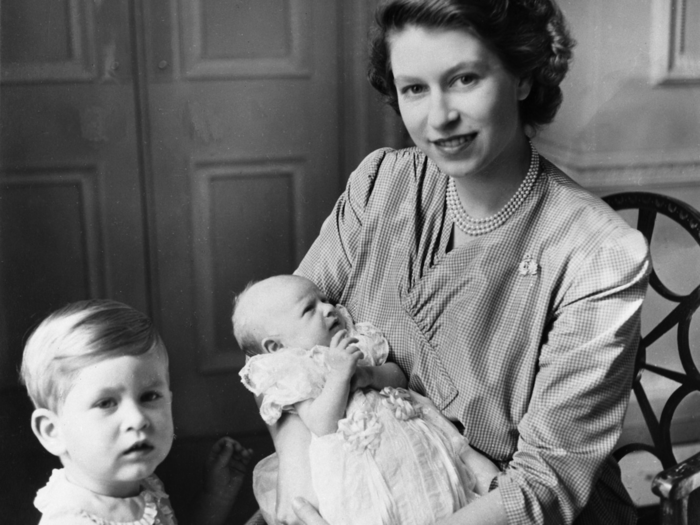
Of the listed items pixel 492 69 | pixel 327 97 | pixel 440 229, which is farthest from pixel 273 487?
pixel 327 97

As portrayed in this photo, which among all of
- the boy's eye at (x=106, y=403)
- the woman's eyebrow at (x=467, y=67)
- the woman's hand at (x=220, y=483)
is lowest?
the woman's hand at (x=220, y=483)

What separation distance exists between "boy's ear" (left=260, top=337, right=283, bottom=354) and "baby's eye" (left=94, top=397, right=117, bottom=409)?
0.37m

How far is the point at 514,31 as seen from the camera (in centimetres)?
150

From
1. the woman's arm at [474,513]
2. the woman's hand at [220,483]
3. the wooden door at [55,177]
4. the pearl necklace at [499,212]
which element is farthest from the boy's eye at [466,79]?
the wooden door at [55,177]

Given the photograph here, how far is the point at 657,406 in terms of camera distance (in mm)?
2920

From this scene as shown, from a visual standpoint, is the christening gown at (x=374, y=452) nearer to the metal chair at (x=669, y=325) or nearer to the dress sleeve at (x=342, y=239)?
the dress sleeve at (x=342, y=239)

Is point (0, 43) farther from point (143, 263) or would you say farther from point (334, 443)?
point (334, 443)

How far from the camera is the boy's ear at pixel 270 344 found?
1.64m

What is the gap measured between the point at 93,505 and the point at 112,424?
0.46ft

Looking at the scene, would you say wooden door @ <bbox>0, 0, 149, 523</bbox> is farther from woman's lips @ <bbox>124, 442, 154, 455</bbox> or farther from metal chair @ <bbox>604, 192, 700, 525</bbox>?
metal chair @ <bbox>604, 192, 700, 525</bbox>

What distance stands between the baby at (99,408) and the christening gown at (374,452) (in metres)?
0.23

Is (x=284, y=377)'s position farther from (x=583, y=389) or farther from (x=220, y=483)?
(x=583, y=389)

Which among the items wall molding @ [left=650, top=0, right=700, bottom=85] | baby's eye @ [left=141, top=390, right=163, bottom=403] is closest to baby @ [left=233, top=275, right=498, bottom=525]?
baby's eye @ [left=141, top=390, right=163, bottom=403]

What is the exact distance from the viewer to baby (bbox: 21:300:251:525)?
1326 millimetres
